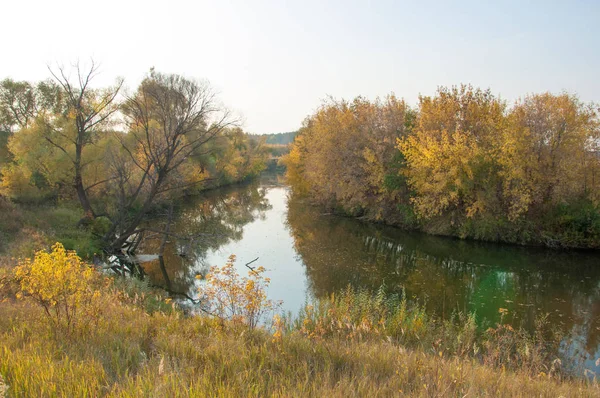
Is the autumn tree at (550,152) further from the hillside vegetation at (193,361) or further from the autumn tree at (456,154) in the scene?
the hillside vegetation at (193,361)

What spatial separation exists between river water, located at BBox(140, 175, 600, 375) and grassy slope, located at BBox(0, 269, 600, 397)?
5.38m

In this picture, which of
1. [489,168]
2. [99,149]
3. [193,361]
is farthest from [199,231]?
[193,361]

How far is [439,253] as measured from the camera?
19859 mm

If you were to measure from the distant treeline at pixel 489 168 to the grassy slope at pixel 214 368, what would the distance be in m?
17.4

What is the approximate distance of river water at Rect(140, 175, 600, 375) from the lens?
12.0 metres

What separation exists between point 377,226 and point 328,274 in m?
12.2

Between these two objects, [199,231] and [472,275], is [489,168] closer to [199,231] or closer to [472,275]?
[472,275]

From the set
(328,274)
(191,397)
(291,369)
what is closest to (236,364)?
(291,369)

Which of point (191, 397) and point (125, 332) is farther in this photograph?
point (125, 332)

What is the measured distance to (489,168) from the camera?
69.4 ft

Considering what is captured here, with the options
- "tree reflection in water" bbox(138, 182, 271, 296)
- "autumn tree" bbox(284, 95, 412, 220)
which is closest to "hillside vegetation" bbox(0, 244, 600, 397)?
"tree reflection in water" bbox(138, 182, 271, 296)

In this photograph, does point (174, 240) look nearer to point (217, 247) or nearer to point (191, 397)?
point (217, 247)

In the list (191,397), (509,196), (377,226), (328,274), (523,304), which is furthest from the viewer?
(377,226)

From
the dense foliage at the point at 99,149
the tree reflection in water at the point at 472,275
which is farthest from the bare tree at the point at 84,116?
the tree reflection in water at the point at 472,275
